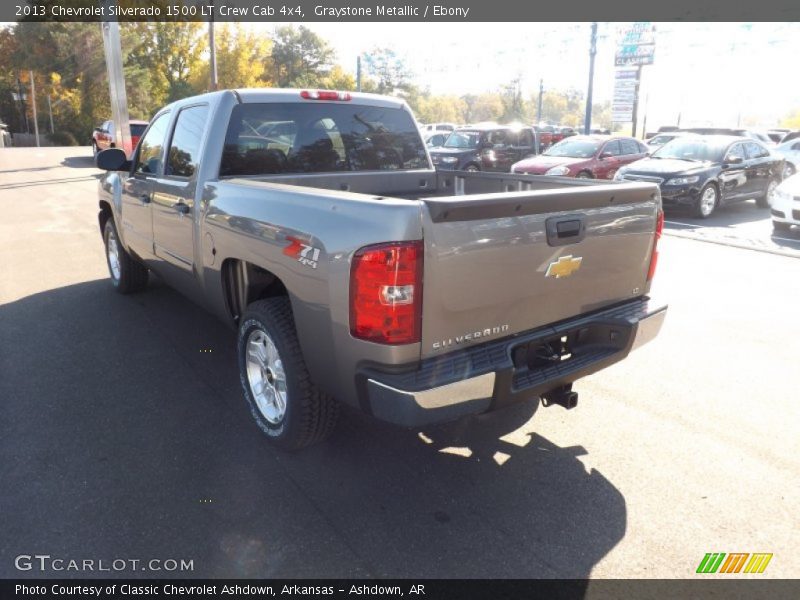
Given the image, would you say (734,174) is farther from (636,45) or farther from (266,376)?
(636,45)

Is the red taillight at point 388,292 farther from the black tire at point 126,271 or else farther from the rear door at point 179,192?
the black tire at point 126,271

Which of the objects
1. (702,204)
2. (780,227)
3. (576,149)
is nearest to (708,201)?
(702,204)

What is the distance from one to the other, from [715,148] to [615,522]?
1260 cm

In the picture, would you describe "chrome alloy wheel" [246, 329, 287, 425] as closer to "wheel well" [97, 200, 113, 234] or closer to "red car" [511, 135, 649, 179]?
"wheel well" [97, 200, 113, 234]

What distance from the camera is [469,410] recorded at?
8.74 feet

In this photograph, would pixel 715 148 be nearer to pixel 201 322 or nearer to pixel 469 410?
pixel 201 322

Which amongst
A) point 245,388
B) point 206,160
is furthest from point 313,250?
point 206,160

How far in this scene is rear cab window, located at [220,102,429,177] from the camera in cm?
407

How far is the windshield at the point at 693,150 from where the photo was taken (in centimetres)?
1310

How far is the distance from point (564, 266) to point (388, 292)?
1.00 meters

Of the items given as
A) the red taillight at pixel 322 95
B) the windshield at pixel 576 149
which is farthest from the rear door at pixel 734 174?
the red taillight at pixel 322 95

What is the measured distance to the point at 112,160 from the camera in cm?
530
